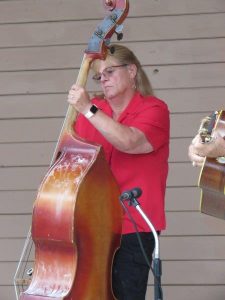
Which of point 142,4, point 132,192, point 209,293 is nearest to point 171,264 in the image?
point 209,293

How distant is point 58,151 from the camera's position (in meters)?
2.93

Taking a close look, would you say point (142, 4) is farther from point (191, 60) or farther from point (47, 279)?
point (47, 279)

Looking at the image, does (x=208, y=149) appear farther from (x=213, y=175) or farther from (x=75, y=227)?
(x=75, y=227)

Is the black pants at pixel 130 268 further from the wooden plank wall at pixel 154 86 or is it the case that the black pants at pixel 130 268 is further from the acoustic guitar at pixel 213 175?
the wooden plank wall at pixel 154 86

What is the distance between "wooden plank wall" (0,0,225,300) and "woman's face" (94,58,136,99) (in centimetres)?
128

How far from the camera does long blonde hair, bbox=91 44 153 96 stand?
3125 millimetres

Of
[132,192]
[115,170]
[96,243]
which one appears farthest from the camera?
[115,170]

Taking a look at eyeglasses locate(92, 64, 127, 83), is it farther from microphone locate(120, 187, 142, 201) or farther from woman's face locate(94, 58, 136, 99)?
microphone locate(120, 187, 142, 201)

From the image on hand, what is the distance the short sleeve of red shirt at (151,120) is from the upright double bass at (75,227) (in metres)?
0.25

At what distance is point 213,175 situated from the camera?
9.56 ft

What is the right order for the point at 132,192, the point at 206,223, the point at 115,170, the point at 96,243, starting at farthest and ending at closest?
1. the point at 206,223
2. the point at 115,170
3. the point at 96,243
4. the point at 132,192

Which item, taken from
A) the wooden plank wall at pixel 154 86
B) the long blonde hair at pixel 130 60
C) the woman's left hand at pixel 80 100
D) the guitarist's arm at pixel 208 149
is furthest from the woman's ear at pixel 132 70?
A: the wooden plank wall at pixel 154 86

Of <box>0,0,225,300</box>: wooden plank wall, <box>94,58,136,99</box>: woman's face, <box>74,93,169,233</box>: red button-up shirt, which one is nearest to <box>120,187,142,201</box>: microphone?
<box>74,93,169,233</box>: red button-up shirt

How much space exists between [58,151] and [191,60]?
65.6 inches
